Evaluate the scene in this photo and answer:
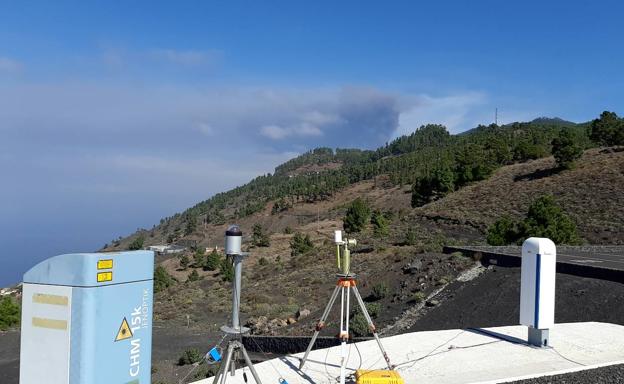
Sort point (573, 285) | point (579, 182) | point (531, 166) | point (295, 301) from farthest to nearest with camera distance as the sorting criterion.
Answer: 1. point (531, 166)
2. point (579, 182)
3. point (295, 301)
4. point (573, 285)

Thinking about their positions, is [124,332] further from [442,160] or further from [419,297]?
[442,160]

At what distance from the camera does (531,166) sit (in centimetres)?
5597

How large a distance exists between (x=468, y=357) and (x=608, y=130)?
55.6m

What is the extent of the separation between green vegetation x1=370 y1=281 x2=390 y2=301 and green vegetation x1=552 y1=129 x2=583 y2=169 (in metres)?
35.4

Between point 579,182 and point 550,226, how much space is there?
2105 cm

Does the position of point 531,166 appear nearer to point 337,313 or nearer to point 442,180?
point 442,180

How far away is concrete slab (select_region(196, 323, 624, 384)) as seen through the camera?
7684 mm

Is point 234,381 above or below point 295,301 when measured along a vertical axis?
above

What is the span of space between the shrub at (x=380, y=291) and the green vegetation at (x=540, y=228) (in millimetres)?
Answer: 9155

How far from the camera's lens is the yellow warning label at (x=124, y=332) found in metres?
4.18

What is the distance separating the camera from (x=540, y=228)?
88.5 feet

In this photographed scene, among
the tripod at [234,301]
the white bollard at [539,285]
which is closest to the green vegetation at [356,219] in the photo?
the white bollard at [539,285]

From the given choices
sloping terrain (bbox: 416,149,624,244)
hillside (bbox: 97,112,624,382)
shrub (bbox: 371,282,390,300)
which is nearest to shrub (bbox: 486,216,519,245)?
hillside (bbox: 97,112,624,382)

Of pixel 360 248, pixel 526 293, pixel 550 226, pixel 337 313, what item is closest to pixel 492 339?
pixel 526 293
